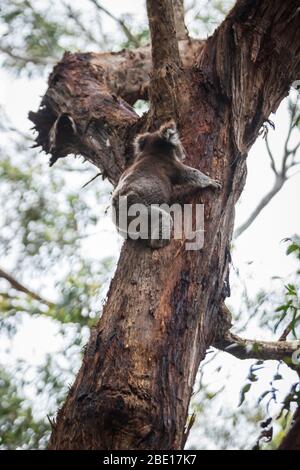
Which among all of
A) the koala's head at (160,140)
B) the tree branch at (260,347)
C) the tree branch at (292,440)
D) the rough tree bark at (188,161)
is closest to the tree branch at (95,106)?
the rough tree bark at (188,161)

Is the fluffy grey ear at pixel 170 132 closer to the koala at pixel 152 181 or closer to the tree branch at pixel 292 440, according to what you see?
the koala at pixel 152 181

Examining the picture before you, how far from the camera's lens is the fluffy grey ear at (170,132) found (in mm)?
4453

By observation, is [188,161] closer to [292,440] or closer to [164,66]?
[164,66]

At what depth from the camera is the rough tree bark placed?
9.82 ft

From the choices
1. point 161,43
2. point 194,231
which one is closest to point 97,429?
point 194,231

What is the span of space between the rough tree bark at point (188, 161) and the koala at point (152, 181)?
0.11 metres

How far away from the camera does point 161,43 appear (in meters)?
4.52

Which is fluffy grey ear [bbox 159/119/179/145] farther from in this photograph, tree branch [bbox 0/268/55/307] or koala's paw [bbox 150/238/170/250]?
tree branch [bbox 0/268/55/307]

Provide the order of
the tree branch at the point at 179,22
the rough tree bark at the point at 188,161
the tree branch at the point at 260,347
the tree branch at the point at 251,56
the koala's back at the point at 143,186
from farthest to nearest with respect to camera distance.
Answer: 1. the tree branch at the point at 179,22
2. the koala's back at the point at 143,186
3. the tree branch at the point at 251,56
4. the tree branch at the point at 260,347
5. the rough tree bark at the point at 188,161

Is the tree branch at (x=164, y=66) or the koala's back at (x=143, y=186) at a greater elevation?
the tree branch at (x=164, y=66)

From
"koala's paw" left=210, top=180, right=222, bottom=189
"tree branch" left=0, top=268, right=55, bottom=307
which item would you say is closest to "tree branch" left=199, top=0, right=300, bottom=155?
"koala's paw" left=210, top=180, right=222, bottom=189

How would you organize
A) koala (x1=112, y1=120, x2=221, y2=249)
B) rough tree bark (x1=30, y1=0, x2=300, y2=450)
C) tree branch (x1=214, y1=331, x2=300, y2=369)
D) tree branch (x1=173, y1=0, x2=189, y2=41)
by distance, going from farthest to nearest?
tree branch (x1=173, y1=0, x2=189, y2=41) < koala (x1=112, y1=120, x2=221, y2=249) < tree branch (x1=214, y1=331, x2=300, y2=369) < rough tree bark (x1=30, y1=0, x2=300, y2=450)

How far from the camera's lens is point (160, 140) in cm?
469

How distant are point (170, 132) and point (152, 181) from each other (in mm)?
536
